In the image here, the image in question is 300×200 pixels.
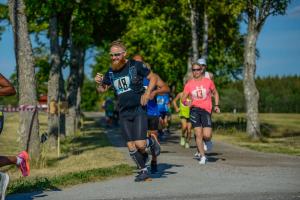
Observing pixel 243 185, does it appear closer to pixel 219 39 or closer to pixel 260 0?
pixel 260 0

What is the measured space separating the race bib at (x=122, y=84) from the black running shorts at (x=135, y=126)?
431 mm

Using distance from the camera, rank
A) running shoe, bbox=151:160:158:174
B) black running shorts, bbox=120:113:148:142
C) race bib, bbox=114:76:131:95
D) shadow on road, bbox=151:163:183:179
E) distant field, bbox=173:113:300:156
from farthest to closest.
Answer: distant field, bbox=173:113:300:156, running shoe, bbox=151:160:158:174, shadow on road, bbox=151:163:183:179, black running shorts, bbox=120:113:148:142, race bib, bbox=114:76:131:95

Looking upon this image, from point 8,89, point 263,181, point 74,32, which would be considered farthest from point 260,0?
point 8,89

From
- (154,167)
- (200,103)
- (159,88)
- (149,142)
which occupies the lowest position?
(154,167)

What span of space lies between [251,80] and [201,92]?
1084cm

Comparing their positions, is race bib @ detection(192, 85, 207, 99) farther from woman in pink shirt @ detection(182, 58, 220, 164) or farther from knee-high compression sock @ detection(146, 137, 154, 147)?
knee-high compression sock @ detection(146, 137, 154, 147)

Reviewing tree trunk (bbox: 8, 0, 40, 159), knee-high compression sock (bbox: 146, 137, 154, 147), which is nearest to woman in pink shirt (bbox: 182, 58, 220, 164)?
knee-high compression sock (bbox: 146, 137, 154, 147)

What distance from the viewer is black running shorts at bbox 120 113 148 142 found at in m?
9.99

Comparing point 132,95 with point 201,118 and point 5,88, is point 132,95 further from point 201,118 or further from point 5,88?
point 201,118

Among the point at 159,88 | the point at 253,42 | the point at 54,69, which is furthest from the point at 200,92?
the point at 253,42

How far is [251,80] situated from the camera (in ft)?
78.1

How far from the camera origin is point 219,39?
139 ft

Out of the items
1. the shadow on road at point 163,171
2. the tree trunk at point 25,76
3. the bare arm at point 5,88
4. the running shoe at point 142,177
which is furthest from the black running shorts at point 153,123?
the bare arm at point 5,88

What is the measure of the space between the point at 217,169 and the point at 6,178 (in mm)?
5153
